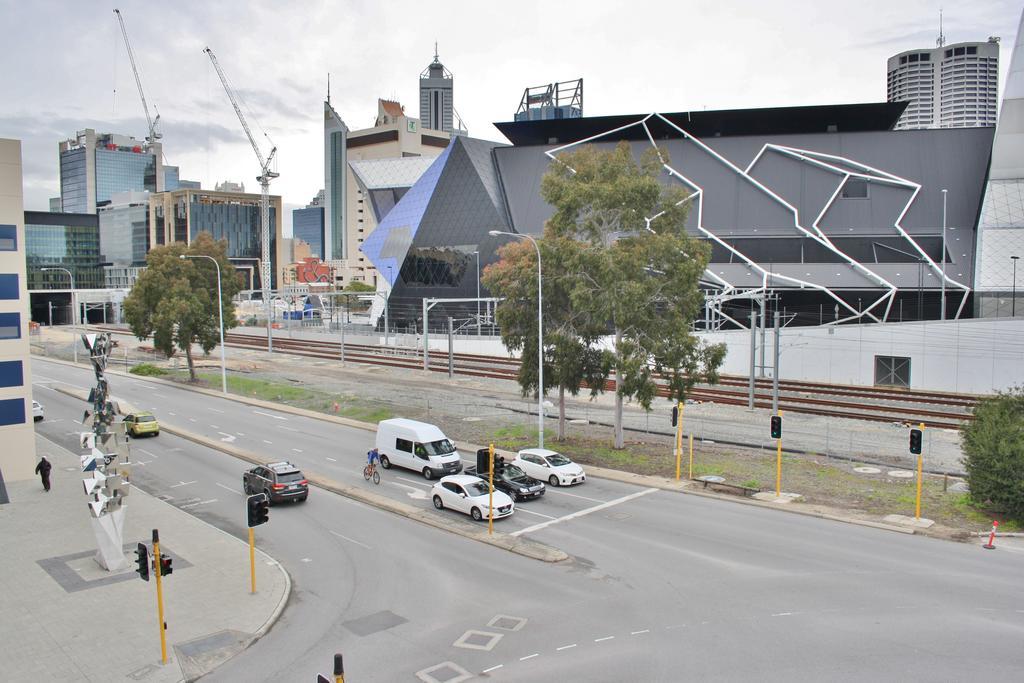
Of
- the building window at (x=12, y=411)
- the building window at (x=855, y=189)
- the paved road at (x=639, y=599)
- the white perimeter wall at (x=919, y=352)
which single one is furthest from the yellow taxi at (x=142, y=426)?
the building window at (x=855, y=189)

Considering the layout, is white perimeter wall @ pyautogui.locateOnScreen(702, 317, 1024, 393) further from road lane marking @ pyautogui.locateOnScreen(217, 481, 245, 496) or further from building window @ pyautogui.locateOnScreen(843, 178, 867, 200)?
road lane marking @ pyautogui.locateOnScreen(217, 481, 245, 496)

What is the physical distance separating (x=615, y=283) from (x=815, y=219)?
186 ft

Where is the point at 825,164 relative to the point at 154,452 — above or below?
above

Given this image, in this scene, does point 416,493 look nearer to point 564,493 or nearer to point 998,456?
point 564,493

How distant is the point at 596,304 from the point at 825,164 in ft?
197

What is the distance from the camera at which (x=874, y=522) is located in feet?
70.8

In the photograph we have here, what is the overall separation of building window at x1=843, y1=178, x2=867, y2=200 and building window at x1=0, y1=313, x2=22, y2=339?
74.4m

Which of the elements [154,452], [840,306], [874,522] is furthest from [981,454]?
[840,306]

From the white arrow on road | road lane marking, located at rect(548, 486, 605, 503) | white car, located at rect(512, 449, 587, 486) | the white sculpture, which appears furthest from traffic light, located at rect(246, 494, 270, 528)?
white car, located at rect(512, 449, 587, 486)

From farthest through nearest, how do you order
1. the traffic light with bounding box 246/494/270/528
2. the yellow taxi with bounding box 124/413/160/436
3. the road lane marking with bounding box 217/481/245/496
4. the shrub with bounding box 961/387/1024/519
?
the yellow taxi with bounding box 124/413/160/436, the road lane marking with bounding box 217/481/245/496, the shrub with bounding box 961/387/1024/519, the traffic light with bounding box 246/494/270/528

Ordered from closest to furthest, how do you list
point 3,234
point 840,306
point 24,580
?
point 24,580 < point 3,234 < point 840,306

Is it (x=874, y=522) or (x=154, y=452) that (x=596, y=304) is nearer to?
(x=874, y=522)

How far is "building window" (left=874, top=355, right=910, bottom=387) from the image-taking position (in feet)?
166

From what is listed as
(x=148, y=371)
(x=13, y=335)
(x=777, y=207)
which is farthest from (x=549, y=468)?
(x=777, y=207)
